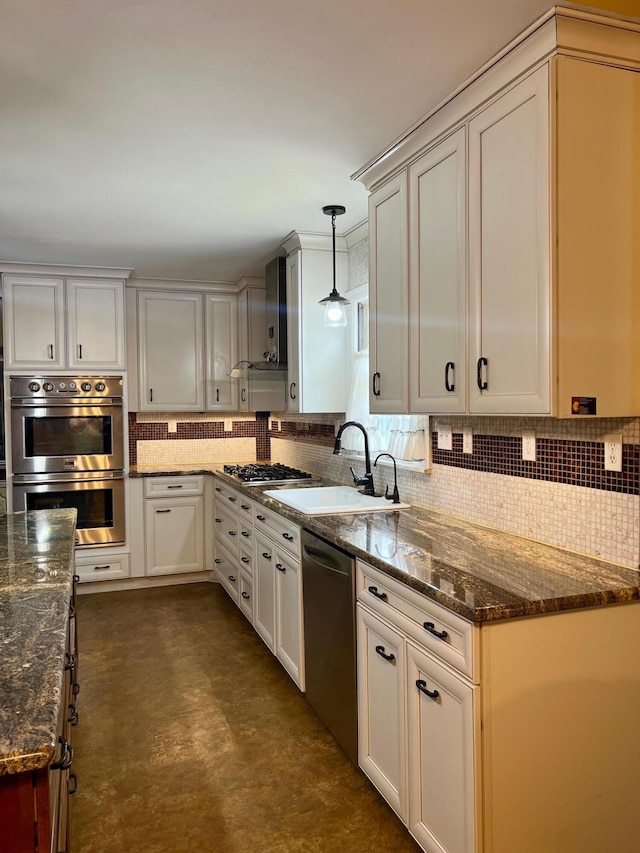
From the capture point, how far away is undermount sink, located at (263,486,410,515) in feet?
10.1

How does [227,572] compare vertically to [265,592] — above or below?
below

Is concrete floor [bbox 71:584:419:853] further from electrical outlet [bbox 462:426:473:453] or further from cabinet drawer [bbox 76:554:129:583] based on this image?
electrical outlet [bbox 462:426:473:453]

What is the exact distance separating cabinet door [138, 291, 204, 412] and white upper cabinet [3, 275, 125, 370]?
0.89 ft

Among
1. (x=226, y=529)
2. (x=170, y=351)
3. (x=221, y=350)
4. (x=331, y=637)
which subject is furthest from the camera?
(x=221, y=350)

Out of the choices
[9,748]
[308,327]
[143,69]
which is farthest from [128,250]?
[9,748]

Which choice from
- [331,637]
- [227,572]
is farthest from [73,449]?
[331,637]

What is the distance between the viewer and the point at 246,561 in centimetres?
388

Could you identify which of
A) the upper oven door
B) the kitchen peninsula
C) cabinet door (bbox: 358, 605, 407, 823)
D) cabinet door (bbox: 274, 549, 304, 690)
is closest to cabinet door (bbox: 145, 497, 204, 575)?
the upper oven door

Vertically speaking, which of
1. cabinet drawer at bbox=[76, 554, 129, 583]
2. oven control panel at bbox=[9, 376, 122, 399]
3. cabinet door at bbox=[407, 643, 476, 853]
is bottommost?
cabinet drawer at bbox=[76, 554, 129, 583]

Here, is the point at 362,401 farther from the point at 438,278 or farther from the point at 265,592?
the point at 438,278

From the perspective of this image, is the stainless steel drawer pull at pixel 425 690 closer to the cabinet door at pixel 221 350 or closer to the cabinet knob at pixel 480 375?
the cabinet knob at pixel 480 375

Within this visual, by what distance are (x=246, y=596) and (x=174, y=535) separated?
4.02 ft

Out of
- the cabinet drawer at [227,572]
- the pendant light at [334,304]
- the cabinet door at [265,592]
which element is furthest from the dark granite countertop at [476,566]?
the cabinet drawer at [227,572]

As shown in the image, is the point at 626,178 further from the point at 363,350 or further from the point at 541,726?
the point at 363,350
